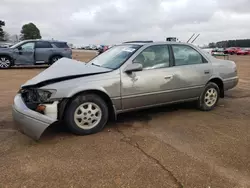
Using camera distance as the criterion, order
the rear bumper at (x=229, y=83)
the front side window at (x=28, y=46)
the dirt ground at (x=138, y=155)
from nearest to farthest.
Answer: the dirt ground at (x=138, y=155) → the rear bumper at (x=229, y=83) → the front side window at (x=28, y=46)

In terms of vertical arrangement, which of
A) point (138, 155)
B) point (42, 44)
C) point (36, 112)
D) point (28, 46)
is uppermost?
point (42, 44)

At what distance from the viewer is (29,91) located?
14.3 ft

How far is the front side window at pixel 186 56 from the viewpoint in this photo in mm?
5363

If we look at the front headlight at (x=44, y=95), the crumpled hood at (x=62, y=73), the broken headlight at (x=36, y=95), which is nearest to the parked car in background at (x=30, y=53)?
the crumpled hood at (x=62, y=73)

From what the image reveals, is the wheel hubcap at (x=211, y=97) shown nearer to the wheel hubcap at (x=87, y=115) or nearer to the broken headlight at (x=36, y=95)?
the wheel hubcap at (x=87, y=115)

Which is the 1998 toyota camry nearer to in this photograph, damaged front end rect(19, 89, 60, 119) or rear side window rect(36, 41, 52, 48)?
damaged front end rect(19, 89, 60, 119)

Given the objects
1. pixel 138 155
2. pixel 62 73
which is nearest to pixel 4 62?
pixel 62 73

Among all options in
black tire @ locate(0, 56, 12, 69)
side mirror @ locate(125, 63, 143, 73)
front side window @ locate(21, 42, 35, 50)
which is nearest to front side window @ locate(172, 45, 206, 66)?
side mirror @ locate(125, 63, 143, 73)

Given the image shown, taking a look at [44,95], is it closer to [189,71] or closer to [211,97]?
[189,71]

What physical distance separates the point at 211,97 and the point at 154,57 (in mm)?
1687

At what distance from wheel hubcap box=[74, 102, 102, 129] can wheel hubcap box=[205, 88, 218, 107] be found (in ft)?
8.38

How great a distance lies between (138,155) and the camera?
3.64 m

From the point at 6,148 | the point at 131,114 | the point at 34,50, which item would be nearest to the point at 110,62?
the point at 131,114

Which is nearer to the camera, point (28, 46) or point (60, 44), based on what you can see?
point (28, 46)
